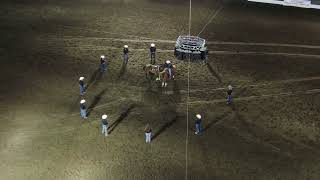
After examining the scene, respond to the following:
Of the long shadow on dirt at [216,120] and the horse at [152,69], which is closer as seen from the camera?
the long shadow on dirt at [216,120]

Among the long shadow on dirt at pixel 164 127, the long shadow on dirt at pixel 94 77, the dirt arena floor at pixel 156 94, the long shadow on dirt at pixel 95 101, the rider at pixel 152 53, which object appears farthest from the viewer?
the rider at pixel 152 53

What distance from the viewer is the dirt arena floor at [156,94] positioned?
18.8 m

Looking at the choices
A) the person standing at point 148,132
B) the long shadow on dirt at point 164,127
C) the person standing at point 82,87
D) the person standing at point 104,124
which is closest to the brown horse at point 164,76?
the long shadow on dirt at point 164,127

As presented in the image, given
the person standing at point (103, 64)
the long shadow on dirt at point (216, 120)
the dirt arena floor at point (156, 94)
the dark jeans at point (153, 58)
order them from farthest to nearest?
the dark jeans at point (153, 58), the person standing at point (103, 64), the long shadow on dirt at point (216, 120), the dirt arena floor at point (156, 94)

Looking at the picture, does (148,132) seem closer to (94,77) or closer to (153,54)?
(94,77)

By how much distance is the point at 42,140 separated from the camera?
65.4ft

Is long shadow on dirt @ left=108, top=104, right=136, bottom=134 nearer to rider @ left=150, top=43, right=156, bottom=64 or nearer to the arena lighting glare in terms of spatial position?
rider @ left=150, top=43, right=156, bottom=64

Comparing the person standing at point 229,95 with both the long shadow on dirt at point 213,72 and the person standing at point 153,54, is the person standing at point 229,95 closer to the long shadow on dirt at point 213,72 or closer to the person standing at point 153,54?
the long shadow on dirt at point 213,72

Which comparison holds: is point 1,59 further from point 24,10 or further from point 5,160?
point 5,160

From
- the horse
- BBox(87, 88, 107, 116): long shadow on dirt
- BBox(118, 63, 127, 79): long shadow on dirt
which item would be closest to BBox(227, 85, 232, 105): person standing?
the horse

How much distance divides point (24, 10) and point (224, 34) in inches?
626

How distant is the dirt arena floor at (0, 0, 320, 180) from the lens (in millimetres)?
18797

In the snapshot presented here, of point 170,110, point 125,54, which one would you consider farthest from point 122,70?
point 170,110

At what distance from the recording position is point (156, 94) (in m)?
23.2
